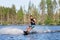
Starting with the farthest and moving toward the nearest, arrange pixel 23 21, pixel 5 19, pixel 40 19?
1. pixel 5 19
2. pixel 23 21
3. pixel 40 19

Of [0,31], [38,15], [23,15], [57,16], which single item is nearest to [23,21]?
[23,15]

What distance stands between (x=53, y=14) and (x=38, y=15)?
10158mm

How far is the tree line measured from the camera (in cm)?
14875

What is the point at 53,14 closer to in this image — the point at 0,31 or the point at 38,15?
the point at 38,15

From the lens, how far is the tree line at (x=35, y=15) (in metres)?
149

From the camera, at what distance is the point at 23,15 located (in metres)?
167

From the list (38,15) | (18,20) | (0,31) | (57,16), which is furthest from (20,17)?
(0,31)

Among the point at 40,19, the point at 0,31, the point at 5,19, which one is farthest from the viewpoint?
the point at 5,19

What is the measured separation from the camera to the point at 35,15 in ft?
504

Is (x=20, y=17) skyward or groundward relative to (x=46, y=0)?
groundward

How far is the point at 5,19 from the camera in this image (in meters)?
182

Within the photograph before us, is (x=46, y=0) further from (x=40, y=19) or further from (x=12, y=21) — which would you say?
(x=12, y=21)

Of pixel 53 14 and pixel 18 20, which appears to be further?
pixel 18 20

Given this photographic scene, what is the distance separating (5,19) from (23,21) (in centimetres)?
2091
